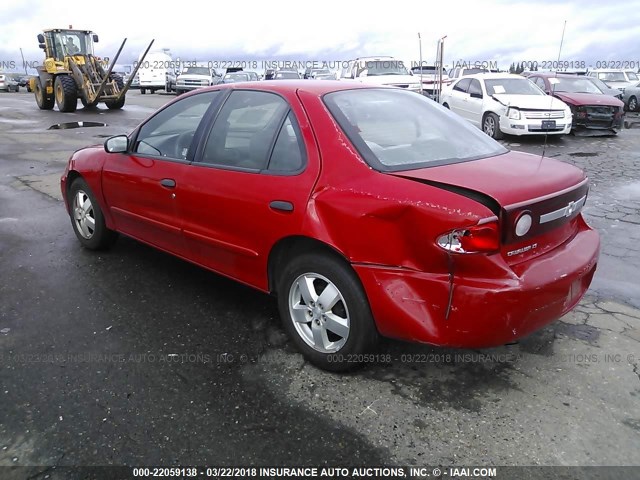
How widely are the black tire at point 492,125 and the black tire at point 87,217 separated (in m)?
9.90

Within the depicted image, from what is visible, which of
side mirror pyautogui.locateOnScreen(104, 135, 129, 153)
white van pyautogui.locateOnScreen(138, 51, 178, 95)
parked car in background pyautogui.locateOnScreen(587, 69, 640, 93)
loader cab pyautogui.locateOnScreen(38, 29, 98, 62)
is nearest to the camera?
side mirror pyautogui.locateOnScreen(104, 135, 129, 153)

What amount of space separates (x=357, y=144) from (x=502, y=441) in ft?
5.52

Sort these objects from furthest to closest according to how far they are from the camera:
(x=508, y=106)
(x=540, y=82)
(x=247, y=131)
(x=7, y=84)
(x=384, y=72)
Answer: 1. (x=7, y=84)
2. (x=384, y=72)
3. (x=540, y=82)
4. (x=508, y=106)
5. (x=247, y=131)

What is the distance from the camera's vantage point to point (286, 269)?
313cm

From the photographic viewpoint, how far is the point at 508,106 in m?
12.1

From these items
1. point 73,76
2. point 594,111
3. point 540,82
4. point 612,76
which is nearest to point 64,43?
point 73,76

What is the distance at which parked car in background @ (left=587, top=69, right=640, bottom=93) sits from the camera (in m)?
23.2

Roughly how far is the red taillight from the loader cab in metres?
21.9

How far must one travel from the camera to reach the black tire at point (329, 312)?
281cm

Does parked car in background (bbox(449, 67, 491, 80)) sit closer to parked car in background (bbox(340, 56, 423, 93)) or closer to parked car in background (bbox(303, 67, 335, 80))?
parked car in background (bbox(303, 67, 335, 80))

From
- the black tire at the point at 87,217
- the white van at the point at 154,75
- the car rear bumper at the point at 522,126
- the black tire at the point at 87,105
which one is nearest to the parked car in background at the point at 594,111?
the car rear bumper at the point at 522,126

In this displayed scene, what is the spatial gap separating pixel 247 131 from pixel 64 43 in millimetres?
20578

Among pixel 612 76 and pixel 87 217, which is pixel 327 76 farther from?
pixel 87 217

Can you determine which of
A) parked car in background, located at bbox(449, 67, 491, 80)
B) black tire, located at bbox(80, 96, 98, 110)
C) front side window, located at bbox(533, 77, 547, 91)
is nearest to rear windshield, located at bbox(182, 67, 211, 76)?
black tire, located at bbox(80, 96, 98, 110)
